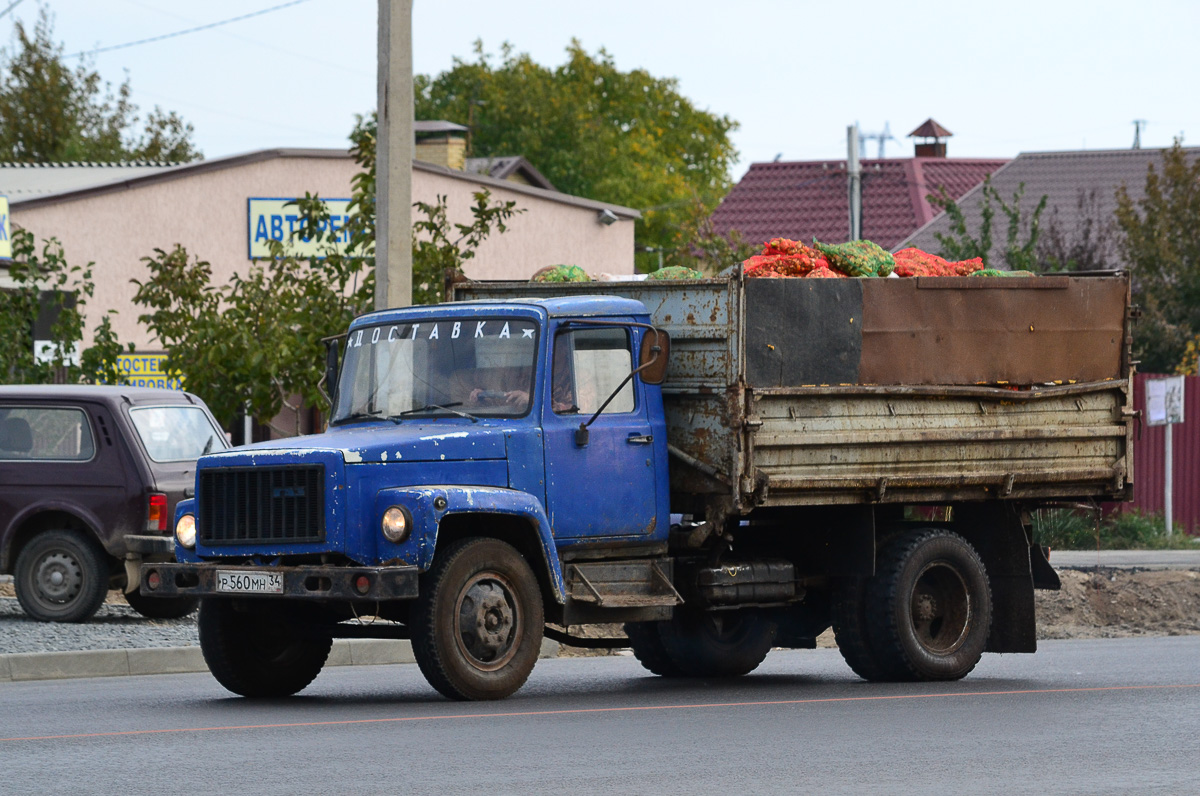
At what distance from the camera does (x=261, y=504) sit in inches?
428

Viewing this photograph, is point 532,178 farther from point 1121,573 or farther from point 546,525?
point 546,525

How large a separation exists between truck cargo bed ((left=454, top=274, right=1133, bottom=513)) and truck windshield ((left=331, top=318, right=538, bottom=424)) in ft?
3.70

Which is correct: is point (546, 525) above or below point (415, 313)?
below

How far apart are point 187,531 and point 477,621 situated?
1897 millimetres

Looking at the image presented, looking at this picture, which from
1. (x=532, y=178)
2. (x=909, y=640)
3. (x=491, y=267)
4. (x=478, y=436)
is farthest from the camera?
(x=532, y=178)

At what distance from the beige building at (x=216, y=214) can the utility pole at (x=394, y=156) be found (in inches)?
542

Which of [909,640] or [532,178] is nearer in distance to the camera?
[909,640]

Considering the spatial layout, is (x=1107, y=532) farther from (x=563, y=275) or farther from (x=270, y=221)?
(x=563, y=275)

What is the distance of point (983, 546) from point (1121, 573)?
25.3 feet

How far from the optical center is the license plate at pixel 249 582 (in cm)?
1054

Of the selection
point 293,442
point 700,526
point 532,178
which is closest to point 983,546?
point 700,526

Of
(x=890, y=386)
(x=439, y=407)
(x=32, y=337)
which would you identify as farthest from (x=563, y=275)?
(x=32, y=337)

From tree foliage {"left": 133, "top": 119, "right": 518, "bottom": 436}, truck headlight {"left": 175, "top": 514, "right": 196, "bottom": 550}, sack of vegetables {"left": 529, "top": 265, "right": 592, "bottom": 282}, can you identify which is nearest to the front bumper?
truck headlight {"left": 175, "top": 514, "right": 196, "bottom": 550}

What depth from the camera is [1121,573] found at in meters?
20.5
